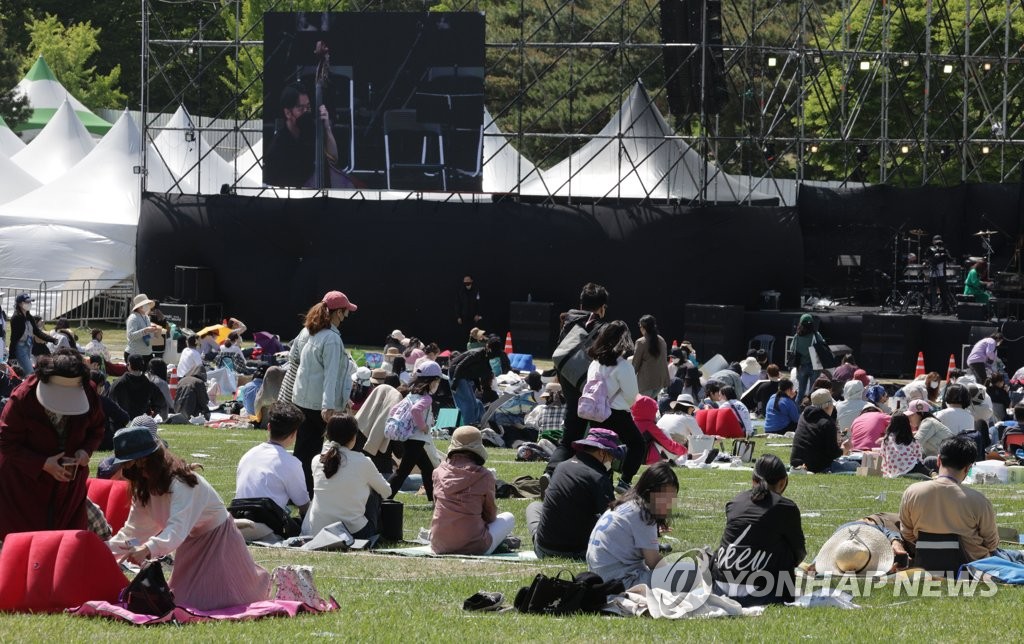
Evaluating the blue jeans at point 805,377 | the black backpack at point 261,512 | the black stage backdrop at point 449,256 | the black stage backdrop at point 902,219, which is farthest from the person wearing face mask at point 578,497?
the black stage backdrop at point 902,219

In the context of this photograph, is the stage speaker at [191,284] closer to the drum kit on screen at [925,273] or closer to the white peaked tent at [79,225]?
the white peaked tent at [79,225]

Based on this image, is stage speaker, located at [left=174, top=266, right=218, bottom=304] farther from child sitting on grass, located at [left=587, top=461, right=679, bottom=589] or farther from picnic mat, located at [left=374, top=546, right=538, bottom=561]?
child sitting on grass, located at [left=587, top=461, right=679, bottom=589]

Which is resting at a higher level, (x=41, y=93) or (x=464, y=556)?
(x=41, y=93)

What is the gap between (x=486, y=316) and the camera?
3042 cm

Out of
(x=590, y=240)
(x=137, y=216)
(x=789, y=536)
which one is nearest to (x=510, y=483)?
(x=789, y=536)

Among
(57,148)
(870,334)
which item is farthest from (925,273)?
(57,148)

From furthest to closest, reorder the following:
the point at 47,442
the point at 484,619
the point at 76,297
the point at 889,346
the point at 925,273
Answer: the point at 76,297 → the point at 925,273 → the point at 889,346 → the point at 47,442 → the point at 484,619

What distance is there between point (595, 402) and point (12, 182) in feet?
101

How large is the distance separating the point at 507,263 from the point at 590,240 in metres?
1.57

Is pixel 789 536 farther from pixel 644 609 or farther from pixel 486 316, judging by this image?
pixel 486 316

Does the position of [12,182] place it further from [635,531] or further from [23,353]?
[635,531]

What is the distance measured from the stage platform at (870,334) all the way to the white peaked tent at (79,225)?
1239 centimetres

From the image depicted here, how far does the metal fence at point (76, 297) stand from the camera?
107 ft

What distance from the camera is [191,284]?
31281 mm
